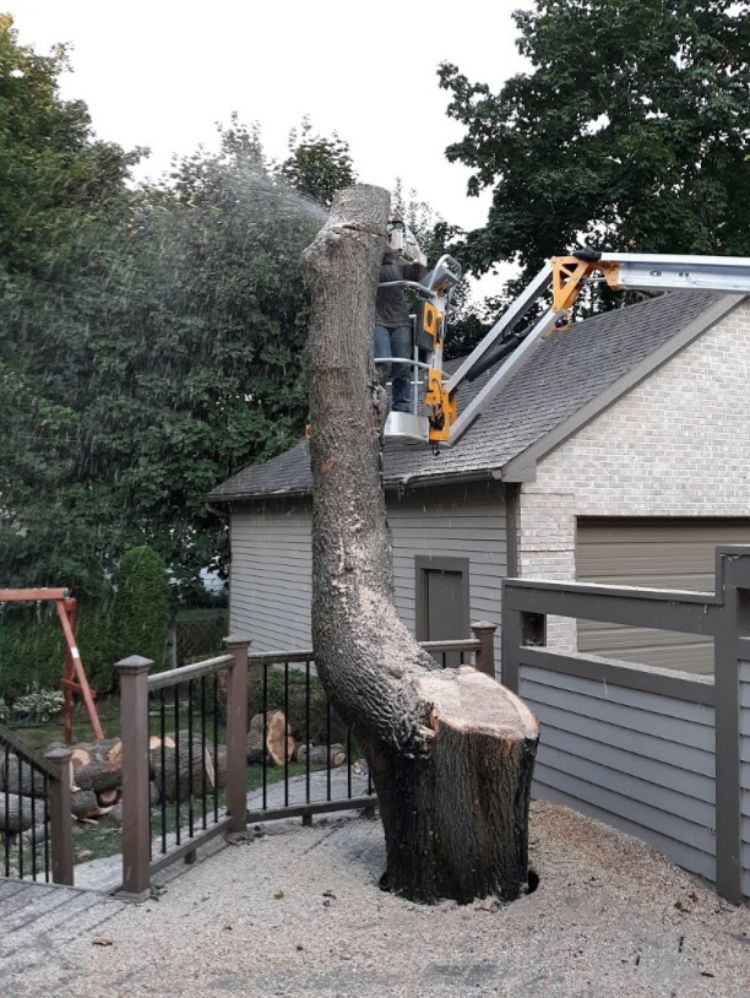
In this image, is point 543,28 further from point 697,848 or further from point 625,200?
point 697,848

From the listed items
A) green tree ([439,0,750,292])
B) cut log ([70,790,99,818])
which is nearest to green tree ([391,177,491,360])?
green tree ([439,0,750,292])

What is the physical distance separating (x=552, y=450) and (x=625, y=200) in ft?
40.8

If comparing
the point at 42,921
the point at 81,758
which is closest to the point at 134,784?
the point at 42,921

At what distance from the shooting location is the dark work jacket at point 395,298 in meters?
9.59

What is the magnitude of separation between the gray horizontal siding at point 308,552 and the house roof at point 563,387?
Result: 15.9 inches

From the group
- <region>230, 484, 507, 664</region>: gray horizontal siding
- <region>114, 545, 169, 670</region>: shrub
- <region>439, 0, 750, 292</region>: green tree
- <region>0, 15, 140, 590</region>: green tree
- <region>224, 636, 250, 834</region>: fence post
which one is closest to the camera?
<region>224, 636, 250, 834</region>: fence post

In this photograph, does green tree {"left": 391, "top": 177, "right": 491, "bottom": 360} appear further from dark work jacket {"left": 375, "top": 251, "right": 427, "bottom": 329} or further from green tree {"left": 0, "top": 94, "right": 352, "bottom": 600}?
dark work jacket {"left": 375, "top": 251, "right": 427, "bottom": 329}

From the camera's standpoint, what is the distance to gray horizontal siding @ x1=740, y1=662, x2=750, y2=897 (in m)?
5.20

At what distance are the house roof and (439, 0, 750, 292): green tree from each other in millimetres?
7642

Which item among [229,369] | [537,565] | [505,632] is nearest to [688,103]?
[229,369]

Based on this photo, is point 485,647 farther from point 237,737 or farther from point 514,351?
point 514,351

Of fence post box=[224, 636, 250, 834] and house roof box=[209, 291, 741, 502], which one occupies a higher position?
house roof box=[209, 291, 741, 502]

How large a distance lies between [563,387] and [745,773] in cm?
668

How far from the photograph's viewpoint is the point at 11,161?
19.0m
